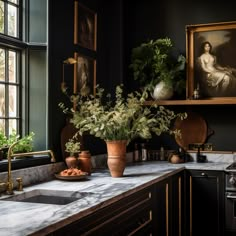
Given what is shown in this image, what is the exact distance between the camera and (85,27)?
4.29 meters

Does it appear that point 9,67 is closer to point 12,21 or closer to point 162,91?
point 12,21

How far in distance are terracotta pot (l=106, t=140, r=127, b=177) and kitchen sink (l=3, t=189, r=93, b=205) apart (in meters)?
0.78

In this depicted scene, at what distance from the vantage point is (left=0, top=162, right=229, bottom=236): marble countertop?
197 cm

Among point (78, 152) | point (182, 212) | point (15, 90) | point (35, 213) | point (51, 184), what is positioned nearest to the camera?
point (35, 213)

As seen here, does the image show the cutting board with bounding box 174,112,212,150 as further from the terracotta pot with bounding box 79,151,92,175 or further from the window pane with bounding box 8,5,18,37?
the window pane with bounding box 8,5,18,37

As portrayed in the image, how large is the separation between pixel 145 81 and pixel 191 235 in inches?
70.7

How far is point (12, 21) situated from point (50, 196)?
149cm

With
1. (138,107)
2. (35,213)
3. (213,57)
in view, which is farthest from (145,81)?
(35,213)

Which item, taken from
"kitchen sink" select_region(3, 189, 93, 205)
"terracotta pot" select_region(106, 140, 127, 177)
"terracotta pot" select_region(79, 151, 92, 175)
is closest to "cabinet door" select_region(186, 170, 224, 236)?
"terracotta pot" select_region(106, 140, 127, 177)

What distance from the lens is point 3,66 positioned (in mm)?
3365

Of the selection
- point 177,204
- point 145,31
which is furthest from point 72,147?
point 145,31

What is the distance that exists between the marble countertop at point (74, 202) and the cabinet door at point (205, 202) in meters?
0.11

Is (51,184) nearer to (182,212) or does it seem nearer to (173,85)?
(182,212)

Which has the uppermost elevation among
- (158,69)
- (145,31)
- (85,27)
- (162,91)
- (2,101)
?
(145,31)
